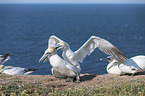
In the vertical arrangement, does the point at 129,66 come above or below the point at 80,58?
below

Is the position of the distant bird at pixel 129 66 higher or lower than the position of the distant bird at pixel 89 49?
lower

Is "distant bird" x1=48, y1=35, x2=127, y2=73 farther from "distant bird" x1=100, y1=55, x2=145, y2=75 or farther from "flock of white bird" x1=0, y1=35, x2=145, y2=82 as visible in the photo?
"distant bird" x1=100, y1=55, x2=145, y2=75

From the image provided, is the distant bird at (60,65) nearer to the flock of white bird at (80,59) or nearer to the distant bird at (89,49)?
the flock of white bird at (80,59)

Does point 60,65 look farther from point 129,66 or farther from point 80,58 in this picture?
point 129,66

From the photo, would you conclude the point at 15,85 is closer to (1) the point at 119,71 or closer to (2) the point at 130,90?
(2) the point at 130,90

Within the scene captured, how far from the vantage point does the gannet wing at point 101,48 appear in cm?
1125

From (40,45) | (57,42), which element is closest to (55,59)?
(57,42)

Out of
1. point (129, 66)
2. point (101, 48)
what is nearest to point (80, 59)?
point (101, 48)

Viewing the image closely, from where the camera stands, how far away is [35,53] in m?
33.7

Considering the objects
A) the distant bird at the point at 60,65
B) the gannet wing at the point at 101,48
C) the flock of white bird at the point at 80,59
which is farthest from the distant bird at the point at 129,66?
the distant bird at the point at 60,65

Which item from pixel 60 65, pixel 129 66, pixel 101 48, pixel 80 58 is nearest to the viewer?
pixel 60 65

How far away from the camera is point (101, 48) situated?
453 inches

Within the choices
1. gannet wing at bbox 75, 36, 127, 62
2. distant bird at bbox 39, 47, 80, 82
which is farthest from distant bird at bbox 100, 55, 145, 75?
distant bird at bbox 39, 47, 80, 82

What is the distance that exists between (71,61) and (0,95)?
5110 mm
